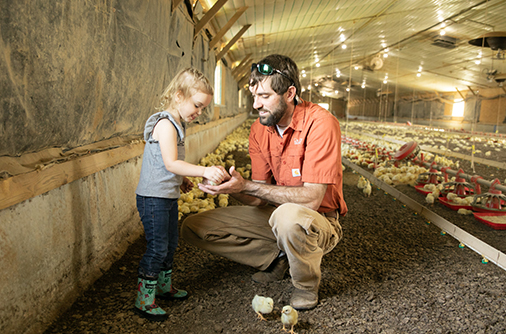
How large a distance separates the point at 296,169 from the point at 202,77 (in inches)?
30.0

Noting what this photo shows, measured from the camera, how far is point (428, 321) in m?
1.66

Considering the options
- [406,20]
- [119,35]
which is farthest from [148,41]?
[406,20]

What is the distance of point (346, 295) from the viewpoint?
191cm

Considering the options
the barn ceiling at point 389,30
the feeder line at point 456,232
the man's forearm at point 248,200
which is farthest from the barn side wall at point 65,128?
the barn ceiling at point 389,30

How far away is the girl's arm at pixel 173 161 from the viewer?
1525 millimetres

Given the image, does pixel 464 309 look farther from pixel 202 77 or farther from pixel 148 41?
pixel 148 41

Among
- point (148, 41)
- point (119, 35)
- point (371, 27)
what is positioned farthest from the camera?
point (371, 27)

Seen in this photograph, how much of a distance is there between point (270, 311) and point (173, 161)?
91 cm

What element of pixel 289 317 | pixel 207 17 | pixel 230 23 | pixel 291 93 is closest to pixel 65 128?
pixel 291 93

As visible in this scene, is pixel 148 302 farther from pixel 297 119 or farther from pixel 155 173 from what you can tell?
pixel 297 119

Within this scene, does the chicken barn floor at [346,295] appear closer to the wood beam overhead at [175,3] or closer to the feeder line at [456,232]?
the feeder line at [456,232]

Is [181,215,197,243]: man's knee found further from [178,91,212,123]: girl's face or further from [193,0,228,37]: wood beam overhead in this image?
[193,0,228,37]: wood beam overhead

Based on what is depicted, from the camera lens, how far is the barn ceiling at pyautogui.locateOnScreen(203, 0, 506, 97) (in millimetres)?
6633

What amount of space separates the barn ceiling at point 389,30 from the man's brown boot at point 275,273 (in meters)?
4.92
